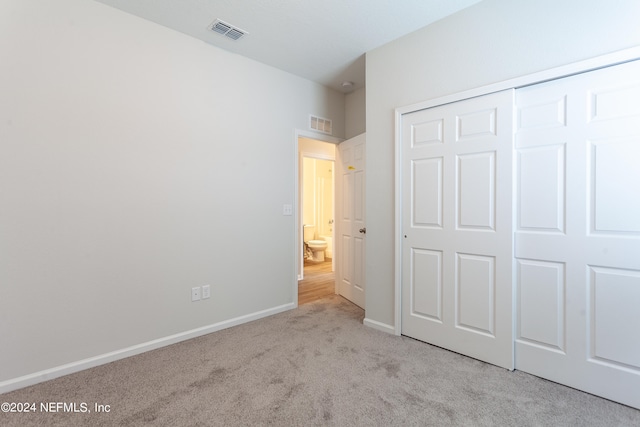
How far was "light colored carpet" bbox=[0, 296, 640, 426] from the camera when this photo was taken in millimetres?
1580

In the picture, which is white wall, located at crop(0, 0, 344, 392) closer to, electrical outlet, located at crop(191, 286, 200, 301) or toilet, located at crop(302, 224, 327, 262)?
electrical outlet, located at crop(191, 286, 200, 301)

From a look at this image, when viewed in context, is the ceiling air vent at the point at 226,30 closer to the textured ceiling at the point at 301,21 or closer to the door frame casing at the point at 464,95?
the textured ceiling at the point at 301,21

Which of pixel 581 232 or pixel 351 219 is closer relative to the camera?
pixel 581 232

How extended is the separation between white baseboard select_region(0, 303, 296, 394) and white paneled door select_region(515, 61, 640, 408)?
2.43 metres

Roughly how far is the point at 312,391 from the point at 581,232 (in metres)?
1.95

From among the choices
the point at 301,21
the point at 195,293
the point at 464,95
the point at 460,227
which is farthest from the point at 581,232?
the point at 195,293

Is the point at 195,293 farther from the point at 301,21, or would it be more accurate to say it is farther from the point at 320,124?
the point at 301,21

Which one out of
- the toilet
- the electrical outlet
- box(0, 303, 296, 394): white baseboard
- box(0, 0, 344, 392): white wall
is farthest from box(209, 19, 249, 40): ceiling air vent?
the toilet

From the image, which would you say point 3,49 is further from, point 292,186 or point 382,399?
point 382,399

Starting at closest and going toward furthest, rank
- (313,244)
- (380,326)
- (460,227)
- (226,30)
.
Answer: (460,227) < (226,30) < (380,326) < (313,244)

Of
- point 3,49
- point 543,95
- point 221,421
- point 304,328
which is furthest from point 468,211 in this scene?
point 3,49

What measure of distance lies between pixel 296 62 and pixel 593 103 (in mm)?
2472

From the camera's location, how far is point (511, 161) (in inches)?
79.4

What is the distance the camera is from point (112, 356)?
2.19 meters
